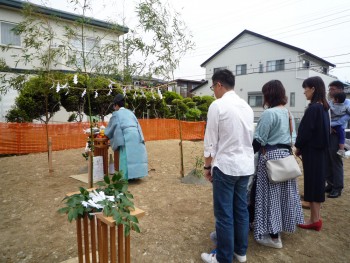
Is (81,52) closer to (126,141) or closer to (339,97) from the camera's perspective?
(126,141)

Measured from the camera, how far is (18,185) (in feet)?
16.2

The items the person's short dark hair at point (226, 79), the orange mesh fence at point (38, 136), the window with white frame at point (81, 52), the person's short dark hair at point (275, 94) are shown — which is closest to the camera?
the person's short dark hair at point (226, 79)

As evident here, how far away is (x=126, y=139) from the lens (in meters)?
4.77

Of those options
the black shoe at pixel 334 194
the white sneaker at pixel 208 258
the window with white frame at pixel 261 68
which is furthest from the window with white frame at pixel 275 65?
the white sneaker at pixel 208 258

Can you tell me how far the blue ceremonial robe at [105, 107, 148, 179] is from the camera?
476cm

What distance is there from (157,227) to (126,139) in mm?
1996

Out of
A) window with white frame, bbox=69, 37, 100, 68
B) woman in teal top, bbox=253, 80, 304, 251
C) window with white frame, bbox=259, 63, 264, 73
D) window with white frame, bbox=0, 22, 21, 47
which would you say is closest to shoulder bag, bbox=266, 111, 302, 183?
woman in teal top, bbox=253, 80, 304, 251

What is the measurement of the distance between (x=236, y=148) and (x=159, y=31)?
341cm

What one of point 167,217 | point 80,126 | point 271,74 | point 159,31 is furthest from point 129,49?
point 271,74

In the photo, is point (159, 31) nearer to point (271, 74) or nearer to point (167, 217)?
point (167, 217)

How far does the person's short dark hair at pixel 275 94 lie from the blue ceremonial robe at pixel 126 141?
2768mm

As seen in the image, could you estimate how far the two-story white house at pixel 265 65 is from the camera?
21.9 metres

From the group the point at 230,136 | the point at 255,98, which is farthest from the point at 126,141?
the point at 255,98

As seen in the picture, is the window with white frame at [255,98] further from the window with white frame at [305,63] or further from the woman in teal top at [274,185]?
the woman in teal top at [274,185]
